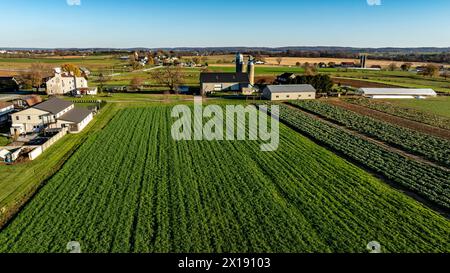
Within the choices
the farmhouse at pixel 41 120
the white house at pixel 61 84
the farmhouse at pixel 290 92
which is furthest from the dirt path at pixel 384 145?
the white house at pixel 61 84

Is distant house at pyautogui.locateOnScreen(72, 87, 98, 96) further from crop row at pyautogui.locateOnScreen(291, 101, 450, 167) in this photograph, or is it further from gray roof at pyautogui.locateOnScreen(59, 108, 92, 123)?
crop row at pyautogui.locateOnScreen(291, 101, 450, 167)

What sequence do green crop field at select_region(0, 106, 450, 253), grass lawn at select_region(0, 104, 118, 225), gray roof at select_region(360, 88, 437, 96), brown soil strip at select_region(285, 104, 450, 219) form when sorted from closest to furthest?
green crop field at select_region(0, 106, 450, 253), brown soil strip at select_region(285, 104, 450, 219), grass lawn at select_region(0, 104, 118, 225), gray roof at select_region(360, 88, 437, 96)

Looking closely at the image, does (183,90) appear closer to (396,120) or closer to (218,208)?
(396,120)

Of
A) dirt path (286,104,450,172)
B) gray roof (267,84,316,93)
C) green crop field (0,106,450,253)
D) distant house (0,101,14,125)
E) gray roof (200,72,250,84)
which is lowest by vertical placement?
green crop field (0,106,450,253)

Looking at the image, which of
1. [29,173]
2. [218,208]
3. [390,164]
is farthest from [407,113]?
[29,173]

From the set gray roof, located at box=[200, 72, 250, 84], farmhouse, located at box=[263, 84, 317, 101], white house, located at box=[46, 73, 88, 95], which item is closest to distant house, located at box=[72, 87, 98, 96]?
white house, located at box=[46, 73, 88, 95]

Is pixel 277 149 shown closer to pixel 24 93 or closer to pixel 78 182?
pixel 78 182
